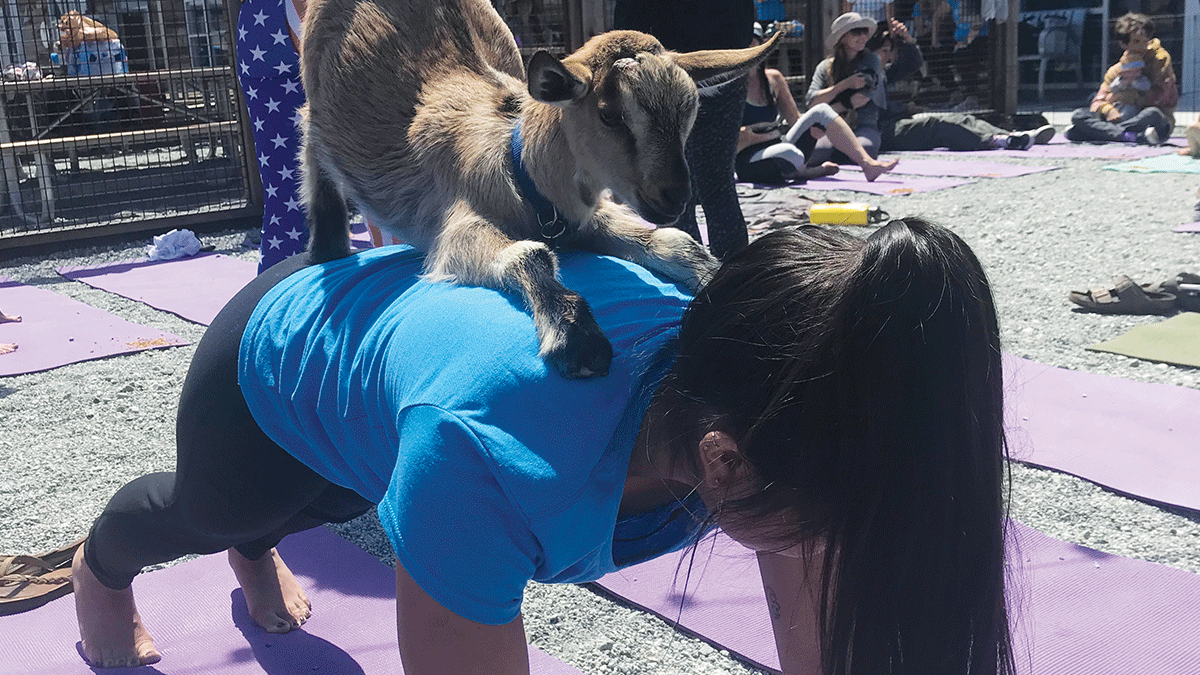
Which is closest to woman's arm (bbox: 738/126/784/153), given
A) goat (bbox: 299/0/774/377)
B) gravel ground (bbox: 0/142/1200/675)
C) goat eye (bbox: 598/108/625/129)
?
gravel ground (bbox: 0/142/1200/675)

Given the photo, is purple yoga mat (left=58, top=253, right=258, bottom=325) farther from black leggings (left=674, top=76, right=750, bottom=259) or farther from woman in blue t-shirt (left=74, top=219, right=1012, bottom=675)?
woman in blue t-shirt (left=74, top=219, right=1012, bottom=675)

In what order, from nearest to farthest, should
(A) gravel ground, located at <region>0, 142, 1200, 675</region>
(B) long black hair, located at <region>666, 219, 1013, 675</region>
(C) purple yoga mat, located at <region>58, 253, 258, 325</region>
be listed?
(B) long black hair, located at <region>666, 219, 1013, 675</region> < (A) gravel ground, located at <region>0, 142, 1200, 675</region> < (C) purple yoga mat, located at <region>58, 253, 258, 325</region>

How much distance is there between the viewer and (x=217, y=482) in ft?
5.34

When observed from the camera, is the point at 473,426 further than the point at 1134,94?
No

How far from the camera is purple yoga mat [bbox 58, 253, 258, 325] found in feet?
18.0

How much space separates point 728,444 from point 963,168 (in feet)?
29.1

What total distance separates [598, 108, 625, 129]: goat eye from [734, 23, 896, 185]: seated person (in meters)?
6.62

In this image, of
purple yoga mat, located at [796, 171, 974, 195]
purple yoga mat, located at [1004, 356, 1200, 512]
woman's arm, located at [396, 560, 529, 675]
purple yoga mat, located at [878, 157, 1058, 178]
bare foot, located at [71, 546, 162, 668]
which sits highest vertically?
woman's arm, located at [396, 560, 529, 675]

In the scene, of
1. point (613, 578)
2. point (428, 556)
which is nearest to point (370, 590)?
point (613, 578)

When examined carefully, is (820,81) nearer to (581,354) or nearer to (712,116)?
(712,116)

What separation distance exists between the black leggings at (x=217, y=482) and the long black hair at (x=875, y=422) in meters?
0.78

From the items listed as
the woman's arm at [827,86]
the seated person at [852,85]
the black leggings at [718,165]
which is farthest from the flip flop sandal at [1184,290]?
the woman's arm at [827,86]

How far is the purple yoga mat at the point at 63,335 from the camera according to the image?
4.58 metres

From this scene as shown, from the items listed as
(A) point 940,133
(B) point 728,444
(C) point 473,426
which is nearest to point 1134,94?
(A) point 940,133
